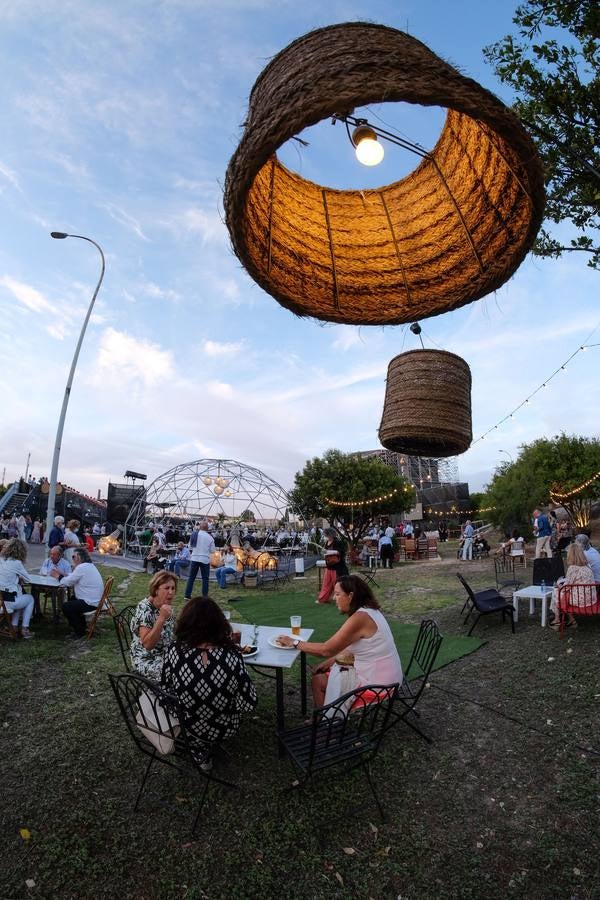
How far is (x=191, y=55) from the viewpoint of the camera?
8.00 ft

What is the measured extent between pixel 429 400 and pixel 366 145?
1.15m

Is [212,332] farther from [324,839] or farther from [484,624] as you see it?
[324,839]

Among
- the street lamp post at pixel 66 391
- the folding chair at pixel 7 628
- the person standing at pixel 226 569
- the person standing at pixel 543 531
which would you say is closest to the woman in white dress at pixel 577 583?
the person standing at pixel 543 531

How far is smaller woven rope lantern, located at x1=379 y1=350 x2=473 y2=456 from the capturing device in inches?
91.6

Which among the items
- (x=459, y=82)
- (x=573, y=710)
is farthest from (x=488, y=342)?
(x=573, y=710)

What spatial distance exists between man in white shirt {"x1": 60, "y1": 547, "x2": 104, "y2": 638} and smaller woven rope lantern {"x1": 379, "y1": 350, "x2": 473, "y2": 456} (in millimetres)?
6263

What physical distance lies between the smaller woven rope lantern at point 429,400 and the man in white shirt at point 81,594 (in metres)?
6.26

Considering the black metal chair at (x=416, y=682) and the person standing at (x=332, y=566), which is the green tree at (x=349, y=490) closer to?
Answer: the person standing at (x=332, y=566)

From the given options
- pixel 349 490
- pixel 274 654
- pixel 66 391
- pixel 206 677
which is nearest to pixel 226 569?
pixel 66 391

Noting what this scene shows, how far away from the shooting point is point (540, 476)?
2812 cm

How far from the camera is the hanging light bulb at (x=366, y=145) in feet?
5.65

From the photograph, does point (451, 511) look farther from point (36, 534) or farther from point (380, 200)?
point (380, 200)

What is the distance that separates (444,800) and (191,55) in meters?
4.73

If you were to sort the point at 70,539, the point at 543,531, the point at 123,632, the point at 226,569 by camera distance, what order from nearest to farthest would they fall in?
the point at 123,632
the point at 70,539
the point at 226,569
the point at 543,531
